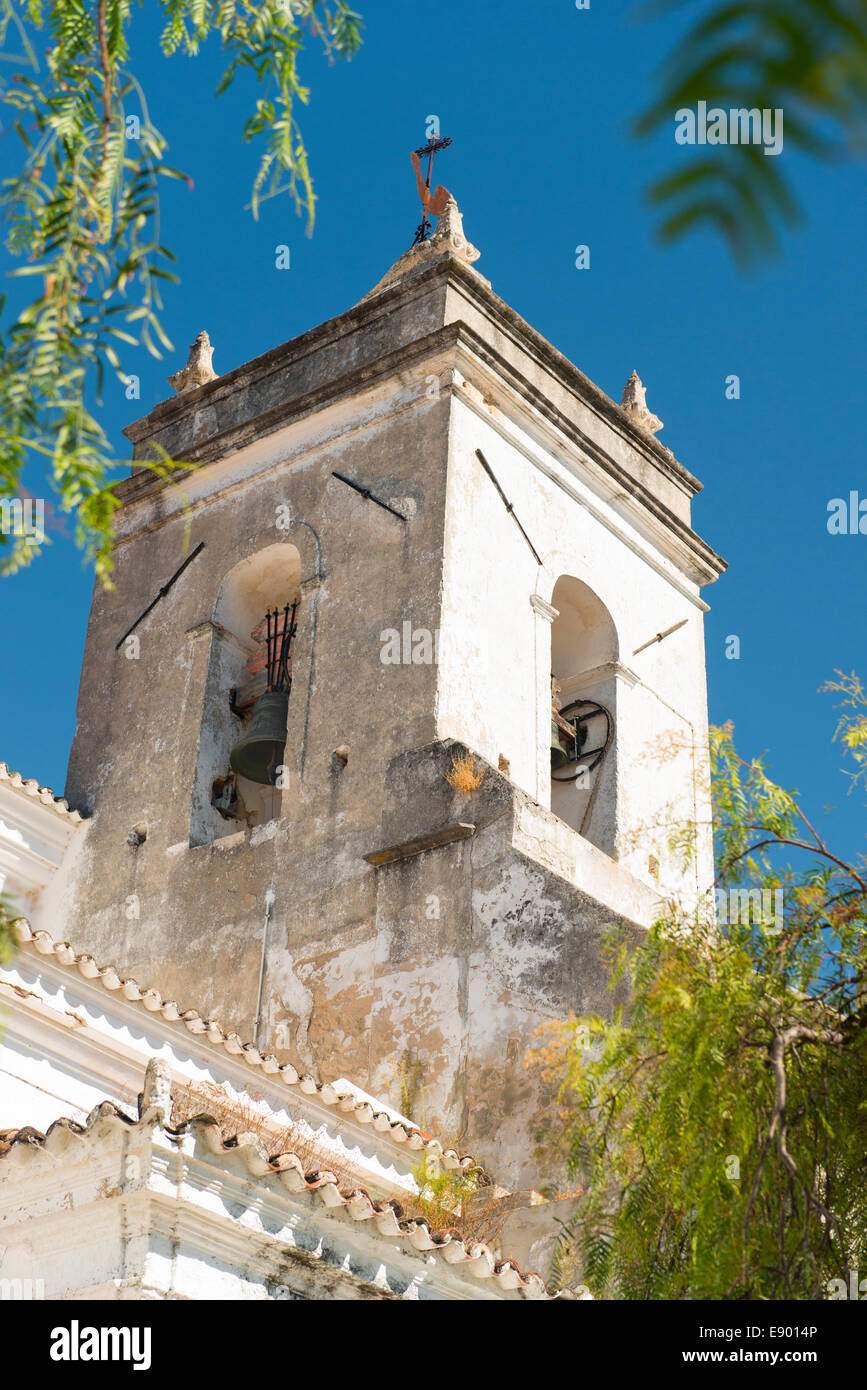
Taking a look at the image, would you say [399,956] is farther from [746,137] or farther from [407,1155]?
[746,137]

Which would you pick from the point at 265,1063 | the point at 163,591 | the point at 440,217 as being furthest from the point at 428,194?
the point at 265,1063

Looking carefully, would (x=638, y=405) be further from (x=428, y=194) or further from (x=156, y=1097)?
(x=156, y=1097)

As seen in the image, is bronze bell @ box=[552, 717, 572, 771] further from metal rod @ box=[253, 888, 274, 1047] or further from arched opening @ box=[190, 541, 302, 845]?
metal rod @ box=[253, 888, 274, 1047]

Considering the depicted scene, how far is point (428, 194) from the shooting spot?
48.7 feet

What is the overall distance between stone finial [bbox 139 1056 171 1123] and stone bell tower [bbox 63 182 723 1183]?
11.9 ft

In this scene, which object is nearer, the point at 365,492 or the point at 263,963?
the point at 263,963

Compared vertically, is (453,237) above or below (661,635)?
above

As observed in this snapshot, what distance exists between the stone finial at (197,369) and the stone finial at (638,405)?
12.3ft

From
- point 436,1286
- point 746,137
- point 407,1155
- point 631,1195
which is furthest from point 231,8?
point 407,1155

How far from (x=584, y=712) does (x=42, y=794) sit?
4271mm

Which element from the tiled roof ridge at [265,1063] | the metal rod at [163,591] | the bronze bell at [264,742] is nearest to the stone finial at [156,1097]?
the tiled roof ridge at [265,1063]

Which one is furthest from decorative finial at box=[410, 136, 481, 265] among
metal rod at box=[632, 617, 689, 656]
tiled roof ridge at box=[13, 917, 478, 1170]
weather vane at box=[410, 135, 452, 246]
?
tiled roof ridge at box=[13, 917, 478, 1170]

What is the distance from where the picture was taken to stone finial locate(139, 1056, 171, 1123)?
603 centimetres

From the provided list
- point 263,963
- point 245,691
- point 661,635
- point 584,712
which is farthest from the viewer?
point 661,635
